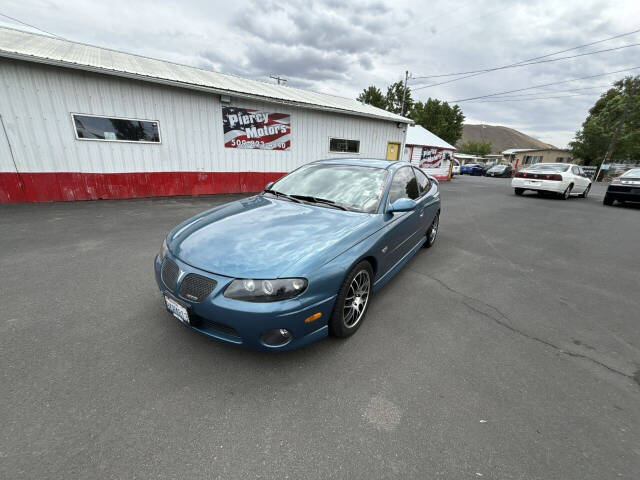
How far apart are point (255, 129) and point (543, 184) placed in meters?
11.4

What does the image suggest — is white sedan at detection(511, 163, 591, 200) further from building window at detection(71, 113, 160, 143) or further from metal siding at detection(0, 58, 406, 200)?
building window at detection(71, 113, 160, 143)

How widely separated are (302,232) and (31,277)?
11.1ft

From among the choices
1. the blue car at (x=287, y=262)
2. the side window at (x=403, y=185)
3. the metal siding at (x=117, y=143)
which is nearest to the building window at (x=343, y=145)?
the metal siding at (x=117, y=143)

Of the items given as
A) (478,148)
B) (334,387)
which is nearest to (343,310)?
(334,387)

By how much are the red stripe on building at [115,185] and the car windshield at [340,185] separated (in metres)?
6.23

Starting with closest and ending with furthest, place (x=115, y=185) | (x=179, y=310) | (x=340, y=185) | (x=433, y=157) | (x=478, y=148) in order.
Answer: (x=179, y=310), (x=340, y=185), (x=115, y=185), (x=433, y=157), (x=478, y=148)

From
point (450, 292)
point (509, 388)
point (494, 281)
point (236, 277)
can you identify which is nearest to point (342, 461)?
point (236, 277)

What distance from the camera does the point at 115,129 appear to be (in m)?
7.44

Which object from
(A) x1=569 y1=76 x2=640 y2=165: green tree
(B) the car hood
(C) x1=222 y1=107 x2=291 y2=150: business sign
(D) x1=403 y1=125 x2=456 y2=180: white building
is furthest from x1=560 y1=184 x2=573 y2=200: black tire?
(A) x1=569 y1=76 x2=640 y2=165: green tree

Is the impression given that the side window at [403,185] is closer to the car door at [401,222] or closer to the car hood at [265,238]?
the car door at [401,222]

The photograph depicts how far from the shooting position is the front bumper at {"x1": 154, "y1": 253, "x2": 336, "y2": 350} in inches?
73.3

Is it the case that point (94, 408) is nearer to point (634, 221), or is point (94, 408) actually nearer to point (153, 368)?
point (153, 368)

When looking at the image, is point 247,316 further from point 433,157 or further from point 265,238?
point 433,157

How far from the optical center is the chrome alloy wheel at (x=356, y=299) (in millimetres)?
2410
